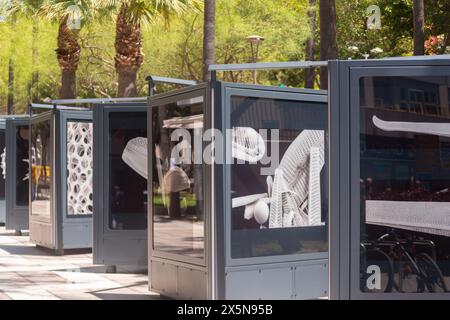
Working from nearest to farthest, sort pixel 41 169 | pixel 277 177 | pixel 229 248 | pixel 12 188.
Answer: pixel 229 248 < pixel 277 177 < pixel 41 169 < pixel 12 188

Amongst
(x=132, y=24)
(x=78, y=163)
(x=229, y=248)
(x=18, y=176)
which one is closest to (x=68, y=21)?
(x=132, y=24)

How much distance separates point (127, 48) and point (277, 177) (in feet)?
43.0

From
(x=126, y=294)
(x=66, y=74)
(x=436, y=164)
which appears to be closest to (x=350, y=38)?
(x=66, y=74)

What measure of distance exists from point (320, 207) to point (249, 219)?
3.68ft

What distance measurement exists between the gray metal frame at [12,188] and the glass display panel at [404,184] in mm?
13956

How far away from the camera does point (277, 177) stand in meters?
9.66

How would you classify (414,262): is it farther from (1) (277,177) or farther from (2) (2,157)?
(2) (2,157)

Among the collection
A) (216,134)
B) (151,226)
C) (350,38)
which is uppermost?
(350,38)

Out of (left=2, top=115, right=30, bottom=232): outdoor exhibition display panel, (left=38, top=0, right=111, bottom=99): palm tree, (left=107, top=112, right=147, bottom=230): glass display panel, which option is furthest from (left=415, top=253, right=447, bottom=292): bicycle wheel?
(left=38, top=0, right=111, bottom=99): palm tree

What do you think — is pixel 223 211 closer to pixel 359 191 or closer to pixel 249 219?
pixel 249 219

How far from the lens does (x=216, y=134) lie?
30.0 ft

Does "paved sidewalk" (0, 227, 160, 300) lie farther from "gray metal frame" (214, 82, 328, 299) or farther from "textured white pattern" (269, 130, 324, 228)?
"textured white pattern" (269, 130, 324, 228)

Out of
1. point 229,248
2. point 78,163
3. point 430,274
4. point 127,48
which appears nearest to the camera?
point 430,274
